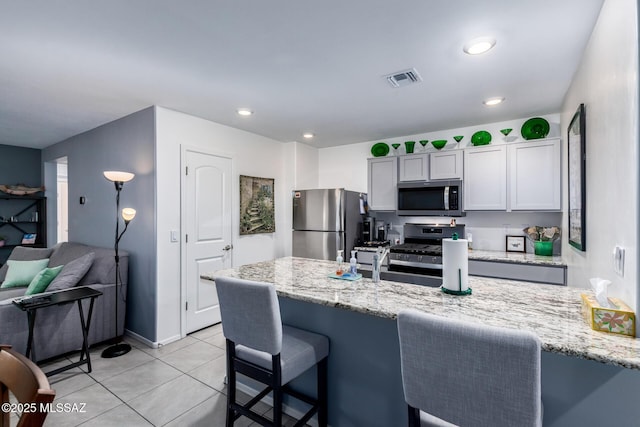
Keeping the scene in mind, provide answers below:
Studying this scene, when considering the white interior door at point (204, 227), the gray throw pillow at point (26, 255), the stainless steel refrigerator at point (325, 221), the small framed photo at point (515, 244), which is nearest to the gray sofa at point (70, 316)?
the gray throw pillow at point (26, 255)

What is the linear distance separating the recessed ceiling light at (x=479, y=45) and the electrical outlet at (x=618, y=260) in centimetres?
138

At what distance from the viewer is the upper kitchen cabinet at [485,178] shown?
3.45 meters

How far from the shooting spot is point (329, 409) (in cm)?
185

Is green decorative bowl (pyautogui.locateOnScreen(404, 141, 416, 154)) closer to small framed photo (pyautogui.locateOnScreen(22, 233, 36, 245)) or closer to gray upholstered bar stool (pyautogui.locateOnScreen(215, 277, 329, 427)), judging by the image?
gray upholstered bar stool (pyautogui.locateOnScreen(215, 277, 329, 427))

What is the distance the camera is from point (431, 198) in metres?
3.85

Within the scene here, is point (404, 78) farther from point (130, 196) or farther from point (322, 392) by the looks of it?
point (130, 196)

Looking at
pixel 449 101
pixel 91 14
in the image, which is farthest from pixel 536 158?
pixel 91 14

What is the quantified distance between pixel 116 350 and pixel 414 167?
3903mm

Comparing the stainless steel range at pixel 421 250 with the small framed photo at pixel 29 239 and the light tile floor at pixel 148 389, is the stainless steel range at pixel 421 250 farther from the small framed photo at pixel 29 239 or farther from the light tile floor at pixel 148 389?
the small framed photo at pixel 29 239

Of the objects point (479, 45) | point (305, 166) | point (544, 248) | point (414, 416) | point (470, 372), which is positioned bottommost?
point (414, 416)

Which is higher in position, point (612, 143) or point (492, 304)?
point (612, 143)

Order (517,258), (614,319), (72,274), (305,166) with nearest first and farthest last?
(614,319)
(72,274)
(517,258)
(305,166)

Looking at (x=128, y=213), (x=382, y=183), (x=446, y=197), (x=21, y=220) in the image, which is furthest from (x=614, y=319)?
(x=21, y=220)

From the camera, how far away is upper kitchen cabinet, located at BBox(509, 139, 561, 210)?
3.16 m
